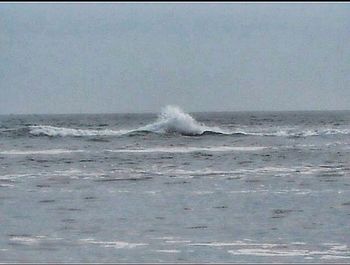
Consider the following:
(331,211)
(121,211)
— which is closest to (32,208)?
(121,211)

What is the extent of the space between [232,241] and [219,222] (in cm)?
142

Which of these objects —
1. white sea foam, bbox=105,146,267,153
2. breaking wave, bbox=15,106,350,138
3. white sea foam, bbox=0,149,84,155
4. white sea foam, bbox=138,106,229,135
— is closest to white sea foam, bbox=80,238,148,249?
white sea foam, bbox=0,149,84,155

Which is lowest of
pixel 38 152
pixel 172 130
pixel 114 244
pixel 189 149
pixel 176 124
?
pixel 114 244

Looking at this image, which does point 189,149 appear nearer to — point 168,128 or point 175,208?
point 168,128

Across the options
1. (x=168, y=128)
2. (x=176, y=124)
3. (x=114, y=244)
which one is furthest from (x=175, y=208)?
(x=168, y=128)

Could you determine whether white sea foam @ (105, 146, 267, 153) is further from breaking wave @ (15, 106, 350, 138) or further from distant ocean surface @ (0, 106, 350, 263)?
breaking wave @ (15, 106, 350, 138)

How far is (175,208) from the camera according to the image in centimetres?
1193

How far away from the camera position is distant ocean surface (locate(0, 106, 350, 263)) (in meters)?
8.55

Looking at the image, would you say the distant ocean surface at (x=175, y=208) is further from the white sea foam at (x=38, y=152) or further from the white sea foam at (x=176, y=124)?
the white sea foam at (x=176, y=124)

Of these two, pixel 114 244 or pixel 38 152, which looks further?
pixel 38 152

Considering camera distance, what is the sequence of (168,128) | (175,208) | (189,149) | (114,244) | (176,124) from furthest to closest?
(168,128), (176,124), (189,149), (175,208), (114,244)

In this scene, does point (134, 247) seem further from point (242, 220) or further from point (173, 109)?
point (173, 109)

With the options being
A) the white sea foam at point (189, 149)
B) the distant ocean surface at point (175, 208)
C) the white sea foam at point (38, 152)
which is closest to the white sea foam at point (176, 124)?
the white sea foam at point (189, 149)

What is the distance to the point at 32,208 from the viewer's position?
1186 cm
